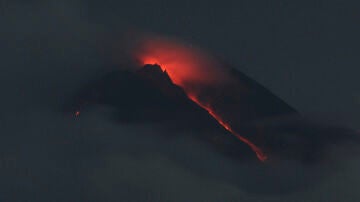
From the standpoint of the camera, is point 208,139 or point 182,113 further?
point 182,113

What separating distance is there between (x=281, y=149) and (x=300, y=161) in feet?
Result: 8.24

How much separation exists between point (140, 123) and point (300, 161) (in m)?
17.8

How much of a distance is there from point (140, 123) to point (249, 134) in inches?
458

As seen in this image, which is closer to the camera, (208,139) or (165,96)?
(208,139)

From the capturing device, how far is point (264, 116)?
3152 inches

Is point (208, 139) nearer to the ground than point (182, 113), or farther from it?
nearer to the ground

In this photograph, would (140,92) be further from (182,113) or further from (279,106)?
(279,106)

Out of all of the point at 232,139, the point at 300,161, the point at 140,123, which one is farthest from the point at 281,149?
the point at 140,123

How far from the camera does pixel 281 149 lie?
85.4 m

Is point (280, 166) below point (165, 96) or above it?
below

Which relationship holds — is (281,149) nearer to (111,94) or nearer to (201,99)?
(201,99)

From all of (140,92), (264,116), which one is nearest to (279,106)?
(264,116)

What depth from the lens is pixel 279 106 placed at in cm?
8150

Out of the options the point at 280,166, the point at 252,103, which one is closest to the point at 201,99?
the point at 252,103
